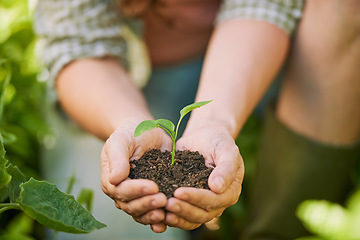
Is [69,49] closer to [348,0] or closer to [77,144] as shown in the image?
[77,144]

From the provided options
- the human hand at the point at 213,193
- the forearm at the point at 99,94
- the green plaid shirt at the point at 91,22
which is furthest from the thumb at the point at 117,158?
the green plaid shirt at the point at 91,22

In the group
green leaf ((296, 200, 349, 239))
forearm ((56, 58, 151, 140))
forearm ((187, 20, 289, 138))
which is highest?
forearm ((187, 20, 289, 138))

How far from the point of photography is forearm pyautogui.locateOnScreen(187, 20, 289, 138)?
1.17m

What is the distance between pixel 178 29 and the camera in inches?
72.5

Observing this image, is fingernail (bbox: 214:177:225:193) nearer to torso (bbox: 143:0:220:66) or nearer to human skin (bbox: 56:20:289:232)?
human skin (bbox: 56:20:289:232)

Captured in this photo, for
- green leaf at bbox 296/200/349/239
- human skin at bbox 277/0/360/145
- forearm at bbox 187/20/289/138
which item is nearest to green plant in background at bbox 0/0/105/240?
forearm at bbox 187/20/289/138

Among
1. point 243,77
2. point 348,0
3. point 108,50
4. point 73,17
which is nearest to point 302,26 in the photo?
point 348,0

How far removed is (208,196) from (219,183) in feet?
0.11

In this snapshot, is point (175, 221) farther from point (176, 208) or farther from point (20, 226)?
point (20, 226)

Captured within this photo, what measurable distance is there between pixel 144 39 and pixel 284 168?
873 mm

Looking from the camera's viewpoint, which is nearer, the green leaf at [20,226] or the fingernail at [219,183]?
the fingernail at [219,183]

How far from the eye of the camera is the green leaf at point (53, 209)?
2.39 ft

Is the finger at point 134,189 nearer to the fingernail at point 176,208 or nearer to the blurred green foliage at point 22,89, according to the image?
the fingernail at point 176,208

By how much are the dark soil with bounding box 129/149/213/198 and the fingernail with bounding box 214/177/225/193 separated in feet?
0.17
